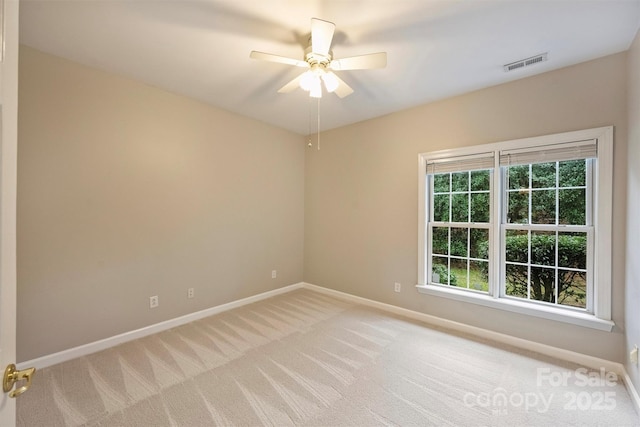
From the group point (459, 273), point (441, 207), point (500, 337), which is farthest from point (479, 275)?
point (441, 207)

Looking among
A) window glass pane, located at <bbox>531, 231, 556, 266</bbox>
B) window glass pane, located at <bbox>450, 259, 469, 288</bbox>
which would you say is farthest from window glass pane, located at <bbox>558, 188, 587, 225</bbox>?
window glass pane, located at <bbox>450, 259, 469, 288</bbox>

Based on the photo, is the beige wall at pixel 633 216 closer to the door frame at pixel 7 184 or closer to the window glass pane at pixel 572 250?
the window glass pane at pixel 572 250

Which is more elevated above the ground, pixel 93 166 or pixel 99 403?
A: pixel 93 166

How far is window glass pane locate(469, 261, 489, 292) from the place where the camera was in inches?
116

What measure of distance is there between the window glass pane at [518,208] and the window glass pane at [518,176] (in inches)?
2.9

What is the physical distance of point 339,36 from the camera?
2.06 metres

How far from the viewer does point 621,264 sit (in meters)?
2.18

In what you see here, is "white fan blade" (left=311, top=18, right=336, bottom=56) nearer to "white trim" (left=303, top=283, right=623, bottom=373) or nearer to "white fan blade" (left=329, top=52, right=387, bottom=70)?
"white fan blade" (left=329, top=52, right=387, bottom=70)

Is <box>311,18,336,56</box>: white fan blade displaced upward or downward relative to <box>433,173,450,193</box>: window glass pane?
upward

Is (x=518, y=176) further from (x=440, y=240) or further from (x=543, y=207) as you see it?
(x=440, y=240)

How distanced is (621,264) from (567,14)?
197 centimetres

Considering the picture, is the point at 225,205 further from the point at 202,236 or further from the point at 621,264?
the point at 621,264

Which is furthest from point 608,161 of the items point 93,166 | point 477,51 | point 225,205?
point 93,166

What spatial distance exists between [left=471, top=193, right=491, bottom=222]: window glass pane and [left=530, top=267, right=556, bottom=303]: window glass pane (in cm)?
68
